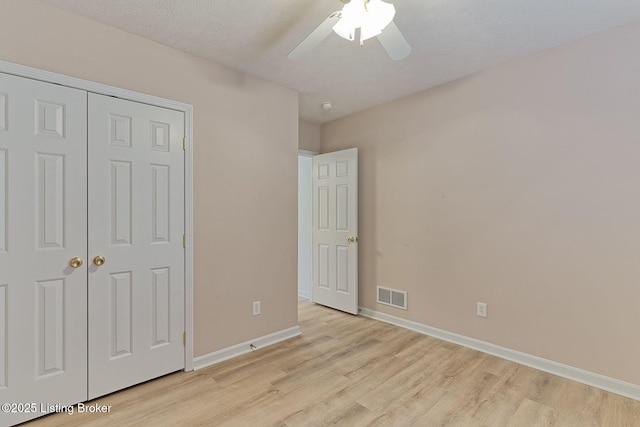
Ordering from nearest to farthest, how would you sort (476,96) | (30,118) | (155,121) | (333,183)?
(30,118) → (155,121) → (476,96) → (333,183)

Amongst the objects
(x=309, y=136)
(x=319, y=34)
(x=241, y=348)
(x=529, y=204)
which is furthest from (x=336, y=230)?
(x=319, y=34)

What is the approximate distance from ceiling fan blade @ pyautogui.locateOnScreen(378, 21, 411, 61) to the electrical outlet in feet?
7.25

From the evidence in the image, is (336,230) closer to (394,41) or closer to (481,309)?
(481,309)

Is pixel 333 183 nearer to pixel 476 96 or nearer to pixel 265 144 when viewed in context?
pixel 265 144

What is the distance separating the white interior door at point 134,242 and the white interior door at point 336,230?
6.42 ft

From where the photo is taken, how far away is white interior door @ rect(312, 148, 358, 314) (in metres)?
3.71

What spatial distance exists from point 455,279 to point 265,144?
86.7 inches

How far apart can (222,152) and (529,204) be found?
2547 mm

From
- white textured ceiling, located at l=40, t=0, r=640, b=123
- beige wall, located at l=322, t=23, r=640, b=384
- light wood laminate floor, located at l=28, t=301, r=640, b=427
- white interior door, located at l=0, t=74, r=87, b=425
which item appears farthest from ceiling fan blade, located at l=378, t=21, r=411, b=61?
light wood laminate floor, located at l=28, t=301, r=640, b=427

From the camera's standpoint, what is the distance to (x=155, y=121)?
2.26 m

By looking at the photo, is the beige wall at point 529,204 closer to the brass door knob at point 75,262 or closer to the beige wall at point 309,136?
the beige wall at point 309,136

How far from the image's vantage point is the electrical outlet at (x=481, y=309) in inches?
108

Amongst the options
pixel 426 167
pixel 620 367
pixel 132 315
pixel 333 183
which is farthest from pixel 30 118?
pixel 620 367

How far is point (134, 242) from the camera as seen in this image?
2172 millimetres
